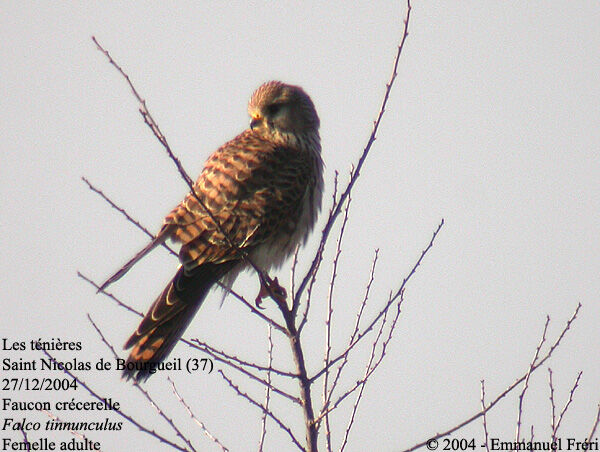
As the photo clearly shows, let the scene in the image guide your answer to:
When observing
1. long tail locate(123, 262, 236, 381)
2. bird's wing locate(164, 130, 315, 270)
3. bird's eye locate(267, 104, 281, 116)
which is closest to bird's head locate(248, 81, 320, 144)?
bird's eye locate(267, 104, 281, 116)

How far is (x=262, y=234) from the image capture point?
5363mm

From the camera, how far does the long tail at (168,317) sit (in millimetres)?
4707

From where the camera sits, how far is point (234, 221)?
5.35 m

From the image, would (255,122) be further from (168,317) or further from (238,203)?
(168,317)

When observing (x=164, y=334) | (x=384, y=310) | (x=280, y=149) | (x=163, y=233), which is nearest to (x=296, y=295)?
(x=384, y=310)

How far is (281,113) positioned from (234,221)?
145 cm

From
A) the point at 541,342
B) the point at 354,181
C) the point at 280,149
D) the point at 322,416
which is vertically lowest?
the point at 322,416

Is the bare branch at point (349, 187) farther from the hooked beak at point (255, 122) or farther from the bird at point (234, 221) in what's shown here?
the hooked beak at point (255, 122)

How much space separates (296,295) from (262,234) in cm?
90

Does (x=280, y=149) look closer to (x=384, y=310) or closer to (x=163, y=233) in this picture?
(x=163, y=233)

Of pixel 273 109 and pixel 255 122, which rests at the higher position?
pixel 273 109

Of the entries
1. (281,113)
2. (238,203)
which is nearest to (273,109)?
(281,113)

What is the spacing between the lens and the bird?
488 cm

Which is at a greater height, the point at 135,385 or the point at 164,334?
the point at 164,334
